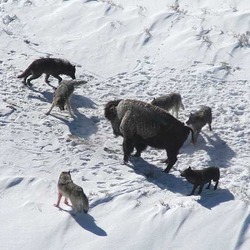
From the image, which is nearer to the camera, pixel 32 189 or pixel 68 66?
pixel 32 189

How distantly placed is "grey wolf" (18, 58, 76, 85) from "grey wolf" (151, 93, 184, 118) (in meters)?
3.24

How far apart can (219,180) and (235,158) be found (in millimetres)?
1191

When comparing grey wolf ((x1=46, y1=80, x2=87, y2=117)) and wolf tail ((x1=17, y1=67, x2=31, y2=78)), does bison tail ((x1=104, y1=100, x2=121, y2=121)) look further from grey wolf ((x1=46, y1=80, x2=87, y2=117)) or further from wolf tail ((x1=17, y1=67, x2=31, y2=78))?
wolf tail ((x1=17, y1=67, x2=31, y2=78))

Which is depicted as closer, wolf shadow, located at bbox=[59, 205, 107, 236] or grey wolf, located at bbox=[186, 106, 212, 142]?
wolf shadow, located at bbox=[59, 205, 107, 236]

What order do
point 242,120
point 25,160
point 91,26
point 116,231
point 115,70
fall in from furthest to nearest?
point 91,26, point 115,70, point 242,120, point 25,160, point 116,231

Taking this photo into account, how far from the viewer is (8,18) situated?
71.1 feet

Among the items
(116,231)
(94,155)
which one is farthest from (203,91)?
(116,231)

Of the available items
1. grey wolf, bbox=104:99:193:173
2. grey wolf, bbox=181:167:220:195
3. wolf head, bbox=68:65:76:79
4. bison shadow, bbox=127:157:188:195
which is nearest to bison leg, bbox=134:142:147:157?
grey wolf, bbox=104:99:193:173

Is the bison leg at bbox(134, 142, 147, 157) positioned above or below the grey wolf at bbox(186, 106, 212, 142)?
below

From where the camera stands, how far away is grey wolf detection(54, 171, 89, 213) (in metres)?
12.1

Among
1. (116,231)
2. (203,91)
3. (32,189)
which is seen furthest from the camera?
(203,91)

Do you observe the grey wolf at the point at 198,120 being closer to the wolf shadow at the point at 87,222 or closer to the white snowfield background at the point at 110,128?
the white snowfield background at the point at 110,128

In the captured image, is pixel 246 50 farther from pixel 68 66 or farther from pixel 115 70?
pixel 68 66

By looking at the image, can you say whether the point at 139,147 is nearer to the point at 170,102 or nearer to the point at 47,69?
the point at 170,102
